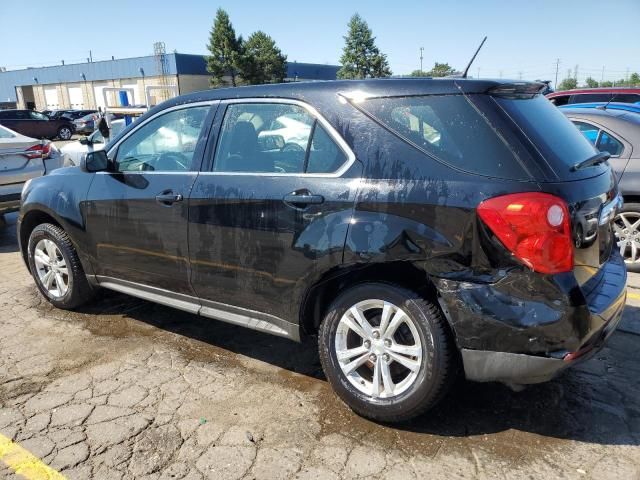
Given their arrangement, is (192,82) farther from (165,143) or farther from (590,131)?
(165,143)

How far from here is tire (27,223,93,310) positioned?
4312 mm

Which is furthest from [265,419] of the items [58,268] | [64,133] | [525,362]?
[64,133]

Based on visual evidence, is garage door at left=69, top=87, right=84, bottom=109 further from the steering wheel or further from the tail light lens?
the steering wheel

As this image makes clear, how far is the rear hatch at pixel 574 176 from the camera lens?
2.39 meters

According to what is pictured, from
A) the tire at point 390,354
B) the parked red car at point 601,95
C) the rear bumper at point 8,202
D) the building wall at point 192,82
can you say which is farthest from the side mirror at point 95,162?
the building wall at point 192,82

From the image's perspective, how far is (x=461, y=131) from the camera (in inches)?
99.7

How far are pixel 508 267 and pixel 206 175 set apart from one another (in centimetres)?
190

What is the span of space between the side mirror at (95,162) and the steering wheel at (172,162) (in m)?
0.46

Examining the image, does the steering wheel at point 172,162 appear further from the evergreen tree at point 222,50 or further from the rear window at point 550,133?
the evergreen tree at point 222,50

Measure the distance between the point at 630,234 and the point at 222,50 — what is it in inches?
2034

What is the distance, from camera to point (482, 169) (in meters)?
2.43

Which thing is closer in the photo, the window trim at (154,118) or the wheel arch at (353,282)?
the wheel arch at (353,282)

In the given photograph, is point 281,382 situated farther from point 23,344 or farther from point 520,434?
point 23,344

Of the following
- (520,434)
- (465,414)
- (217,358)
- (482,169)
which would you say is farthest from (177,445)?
(482,169)
